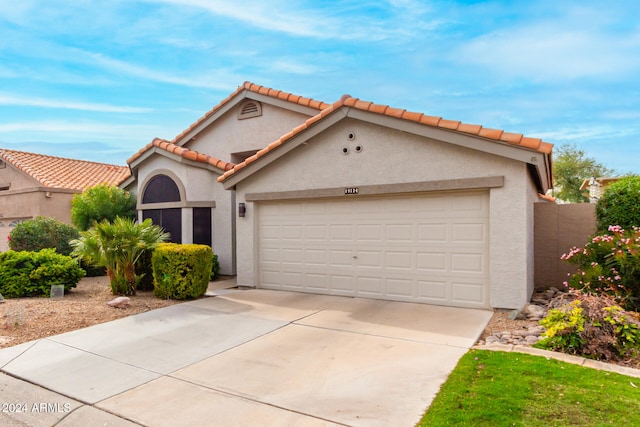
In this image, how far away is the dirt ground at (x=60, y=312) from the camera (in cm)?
751

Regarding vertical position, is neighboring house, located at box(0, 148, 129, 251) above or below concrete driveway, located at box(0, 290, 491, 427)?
above

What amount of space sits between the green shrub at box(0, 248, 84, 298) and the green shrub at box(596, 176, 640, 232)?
43.0 ft

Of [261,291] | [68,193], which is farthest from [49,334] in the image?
[68,193]

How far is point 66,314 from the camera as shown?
859 centimetres

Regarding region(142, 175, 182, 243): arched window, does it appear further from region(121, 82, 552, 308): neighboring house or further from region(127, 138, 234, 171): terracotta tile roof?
region(121, 82, 552, 308): neighboring house

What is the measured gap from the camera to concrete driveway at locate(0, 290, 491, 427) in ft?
14.2

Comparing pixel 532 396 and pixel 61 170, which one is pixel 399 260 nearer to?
pixel 532 396

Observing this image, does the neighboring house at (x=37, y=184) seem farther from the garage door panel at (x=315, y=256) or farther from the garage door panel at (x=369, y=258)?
the garage door panel at (x=369, y=258)

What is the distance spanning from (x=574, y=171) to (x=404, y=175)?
2865 cm

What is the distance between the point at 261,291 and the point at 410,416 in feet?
24.1

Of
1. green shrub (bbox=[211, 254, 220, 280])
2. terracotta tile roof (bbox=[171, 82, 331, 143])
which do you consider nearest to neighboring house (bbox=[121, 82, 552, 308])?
green shrub (bbox=[211, 254, 220, 280])

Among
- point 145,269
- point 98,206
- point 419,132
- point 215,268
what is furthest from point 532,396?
point 98,206

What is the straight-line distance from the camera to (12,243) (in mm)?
13500

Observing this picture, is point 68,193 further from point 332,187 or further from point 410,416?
point 410,416
